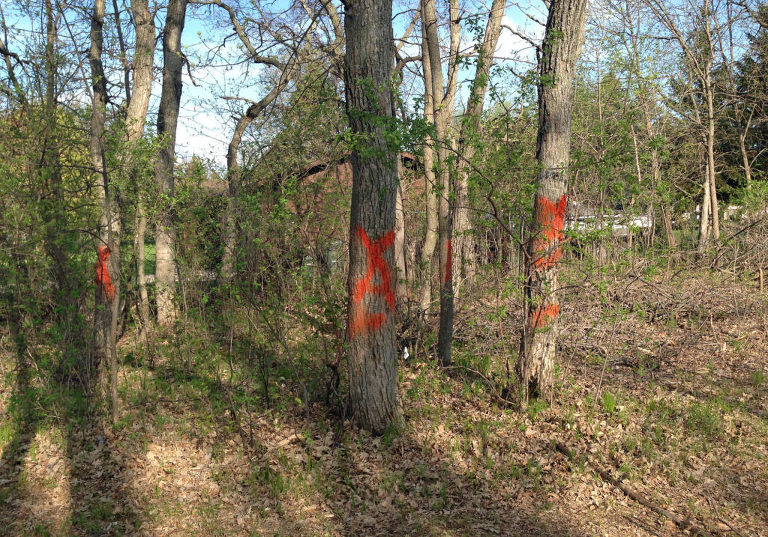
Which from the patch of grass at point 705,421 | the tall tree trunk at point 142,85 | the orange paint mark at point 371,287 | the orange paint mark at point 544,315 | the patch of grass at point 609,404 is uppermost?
the tall tree trunk at point 142,85

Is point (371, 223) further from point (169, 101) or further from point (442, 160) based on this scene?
point (169, 101)

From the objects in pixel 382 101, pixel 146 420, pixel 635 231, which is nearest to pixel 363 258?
pixel 382 101

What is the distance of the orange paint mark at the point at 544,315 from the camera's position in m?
7.00

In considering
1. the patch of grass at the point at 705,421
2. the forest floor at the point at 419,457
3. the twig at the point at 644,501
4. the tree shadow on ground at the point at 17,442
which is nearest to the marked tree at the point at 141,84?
the forest floor at the point at 419,457

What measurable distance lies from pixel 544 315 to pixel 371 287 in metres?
2.13

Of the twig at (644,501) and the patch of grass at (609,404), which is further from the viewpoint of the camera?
the patch of grass at (609,404)

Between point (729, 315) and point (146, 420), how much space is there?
31.5ft

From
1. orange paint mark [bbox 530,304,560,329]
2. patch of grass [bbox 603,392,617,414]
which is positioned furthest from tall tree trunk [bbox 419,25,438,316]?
patch of grass [bbox 603,392,617,414]

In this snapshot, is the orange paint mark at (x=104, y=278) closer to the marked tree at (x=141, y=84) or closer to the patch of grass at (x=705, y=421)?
the marked tree at (x=141, y=84)

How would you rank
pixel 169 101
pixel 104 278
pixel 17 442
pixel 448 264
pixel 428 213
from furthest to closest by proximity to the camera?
pixel 169 101 < pixel 428 213 < pixel 448 264 < pixel 104 278 < pixel 17 442

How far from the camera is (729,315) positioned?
10.4 m

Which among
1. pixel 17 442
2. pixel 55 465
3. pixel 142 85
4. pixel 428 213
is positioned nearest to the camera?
pixel 55 465

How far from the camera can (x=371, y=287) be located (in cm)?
652

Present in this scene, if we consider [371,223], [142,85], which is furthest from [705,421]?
[142,85]
